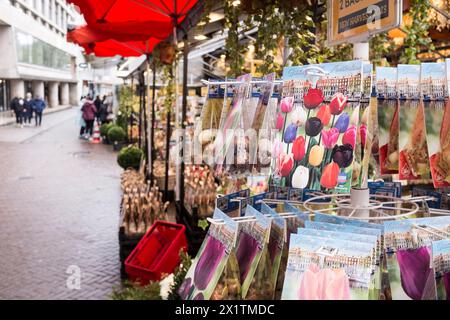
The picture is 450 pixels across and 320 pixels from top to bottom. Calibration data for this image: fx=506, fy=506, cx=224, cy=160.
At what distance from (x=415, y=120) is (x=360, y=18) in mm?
378

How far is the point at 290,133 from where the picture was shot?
5.27 ft

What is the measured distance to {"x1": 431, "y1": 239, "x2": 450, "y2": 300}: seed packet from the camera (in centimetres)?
135

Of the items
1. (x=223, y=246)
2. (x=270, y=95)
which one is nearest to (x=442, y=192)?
(x=270, y=95)

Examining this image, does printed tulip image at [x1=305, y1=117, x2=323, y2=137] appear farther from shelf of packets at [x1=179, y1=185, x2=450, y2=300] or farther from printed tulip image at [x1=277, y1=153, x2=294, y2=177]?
shelf of packets at [x1=179, y1=185, x2=450, y2=300]

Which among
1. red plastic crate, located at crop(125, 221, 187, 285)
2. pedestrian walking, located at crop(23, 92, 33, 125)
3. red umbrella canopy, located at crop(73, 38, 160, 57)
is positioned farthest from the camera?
pedestrian walking, located at crop(23, 92, 33, 125)

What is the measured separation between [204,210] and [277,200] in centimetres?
376

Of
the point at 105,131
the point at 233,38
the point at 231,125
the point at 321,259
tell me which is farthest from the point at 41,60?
the point at 321,259

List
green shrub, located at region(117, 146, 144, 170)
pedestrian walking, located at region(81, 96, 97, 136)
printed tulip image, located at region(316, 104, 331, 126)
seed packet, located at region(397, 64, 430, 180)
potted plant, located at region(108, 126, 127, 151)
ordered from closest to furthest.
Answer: printed tulip image, located at region(316, 104, 331, 126) < seed packet, located at region(397, 64, 430, 180) < green shrub, located at region(117, 146, 144, 170) < potted plant, located at region(108, 126, 127, 151) < pedestrian walking, located at region(81, 96, 97, 136)

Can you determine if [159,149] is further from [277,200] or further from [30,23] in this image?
[30,23]

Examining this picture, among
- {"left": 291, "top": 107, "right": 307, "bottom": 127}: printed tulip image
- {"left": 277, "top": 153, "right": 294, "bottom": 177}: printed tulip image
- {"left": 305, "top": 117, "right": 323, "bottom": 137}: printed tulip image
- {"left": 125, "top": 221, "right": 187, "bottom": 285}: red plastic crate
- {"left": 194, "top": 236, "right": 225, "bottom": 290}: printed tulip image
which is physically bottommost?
{"left": 125, "top": 221, "right": 187, "bottom": 285}: red plastic crate

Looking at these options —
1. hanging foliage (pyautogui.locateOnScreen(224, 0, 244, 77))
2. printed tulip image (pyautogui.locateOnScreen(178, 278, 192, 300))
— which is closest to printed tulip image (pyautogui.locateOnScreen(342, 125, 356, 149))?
printed tulip image (pyautogui.locateOnScreen(178, 278, 192, 300))

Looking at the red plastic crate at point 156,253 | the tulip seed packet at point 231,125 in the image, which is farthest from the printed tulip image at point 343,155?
the red plastic crate at point 156,253

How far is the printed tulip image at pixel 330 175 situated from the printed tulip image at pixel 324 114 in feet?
0.44

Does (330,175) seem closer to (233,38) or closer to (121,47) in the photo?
(233,38)
